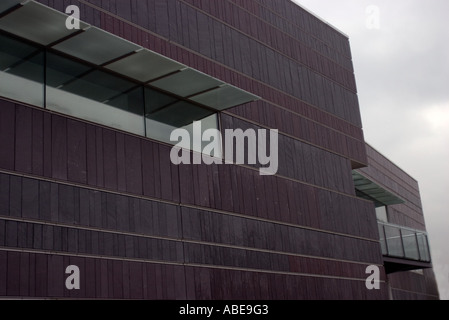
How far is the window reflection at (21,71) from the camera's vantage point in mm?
14570

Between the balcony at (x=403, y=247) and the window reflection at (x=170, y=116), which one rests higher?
the window reflection at (x=170, y=116)

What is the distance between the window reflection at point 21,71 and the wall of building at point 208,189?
0.44 metres

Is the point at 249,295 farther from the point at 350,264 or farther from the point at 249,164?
the point at 350,264

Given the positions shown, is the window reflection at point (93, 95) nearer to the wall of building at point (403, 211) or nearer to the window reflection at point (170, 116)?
the window reflection at point (170, 116)

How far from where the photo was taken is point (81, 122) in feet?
51.9

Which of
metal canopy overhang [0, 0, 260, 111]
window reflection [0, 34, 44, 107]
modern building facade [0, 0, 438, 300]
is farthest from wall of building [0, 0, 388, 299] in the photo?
metal canopy overhang [0, 0, 260, 111]

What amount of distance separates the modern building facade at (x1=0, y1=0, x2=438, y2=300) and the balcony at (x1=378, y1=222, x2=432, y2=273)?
322 millimetres

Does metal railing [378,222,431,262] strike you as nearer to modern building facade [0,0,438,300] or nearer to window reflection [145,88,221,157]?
modern building facade [0,0,438,300]

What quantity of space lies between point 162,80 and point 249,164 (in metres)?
4.57

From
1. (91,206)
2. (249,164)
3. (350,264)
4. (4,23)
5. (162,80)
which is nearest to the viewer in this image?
(4,23)

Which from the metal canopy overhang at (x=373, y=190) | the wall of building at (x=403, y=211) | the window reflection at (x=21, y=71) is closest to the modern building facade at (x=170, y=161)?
the window reflection at (x=21, y=71)

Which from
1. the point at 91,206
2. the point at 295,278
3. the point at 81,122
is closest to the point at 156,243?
the point at 91,206

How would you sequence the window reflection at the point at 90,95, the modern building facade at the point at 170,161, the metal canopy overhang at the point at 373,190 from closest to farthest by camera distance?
the modern building facade at the point at 170,161 → the window reflection at the point at 90,95 → the metal canopy overhang at the point at 373,190

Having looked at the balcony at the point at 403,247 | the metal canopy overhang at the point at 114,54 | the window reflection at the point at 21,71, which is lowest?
the balcony at the point at 403,247
